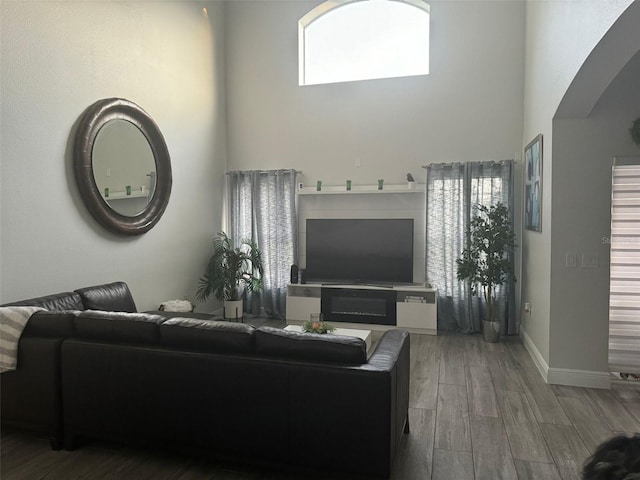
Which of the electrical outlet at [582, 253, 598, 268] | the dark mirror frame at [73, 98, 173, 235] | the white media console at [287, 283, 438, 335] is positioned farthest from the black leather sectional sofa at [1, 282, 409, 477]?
the white media console at [287, 283, 438, 335]

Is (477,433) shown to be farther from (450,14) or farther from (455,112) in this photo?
(450,14)

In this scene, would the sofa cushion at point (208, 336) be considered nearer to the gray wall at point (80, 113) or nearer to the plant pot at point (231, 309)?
the gray wall at point (80, 113)

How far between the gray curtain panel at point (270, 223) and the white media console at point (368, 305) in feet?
1.18

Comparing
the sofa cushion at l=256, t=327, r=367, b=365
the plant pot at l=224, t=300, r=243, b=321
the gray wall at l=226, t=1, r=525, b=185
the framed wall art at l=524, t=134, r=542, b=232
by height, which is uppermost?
the gray wall at l=226, t=1, r=525, b=185

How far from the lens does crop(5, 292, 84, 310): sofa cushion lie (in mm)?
3270

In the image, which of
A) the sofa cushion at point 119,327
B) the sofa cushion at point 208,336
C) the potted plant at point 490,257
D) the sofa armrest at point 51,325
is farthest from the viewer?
the potted plant at point 490,257

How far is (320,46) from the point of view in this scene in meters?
6.31

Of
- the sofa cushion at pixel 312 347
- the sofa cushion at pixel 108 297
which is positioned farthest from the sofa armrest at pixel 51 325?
the sofa cushion at pixel 312 347

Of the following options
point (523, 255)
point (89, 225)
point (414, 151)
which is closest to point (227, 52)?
point (414, 151)

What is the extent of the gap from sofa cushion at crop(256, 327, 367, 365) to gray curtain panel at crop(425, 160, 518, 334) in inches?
139

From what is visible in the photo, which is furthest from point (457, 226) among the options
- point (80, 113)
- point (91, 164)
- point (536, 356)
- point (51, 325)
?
point (51, 325)

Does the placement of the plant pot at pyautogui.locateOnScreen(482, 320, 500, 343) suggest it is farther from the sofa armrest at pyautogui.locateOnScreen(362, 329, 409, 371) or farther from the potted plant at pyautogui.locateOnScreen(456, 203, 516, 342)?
the sofa armrest at pyautogui.locateOnScreen(362, 329, 409, 371)

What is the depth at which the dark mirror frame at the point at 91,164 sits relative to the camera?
3971mm

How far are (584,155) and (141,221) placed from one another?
168 inches
